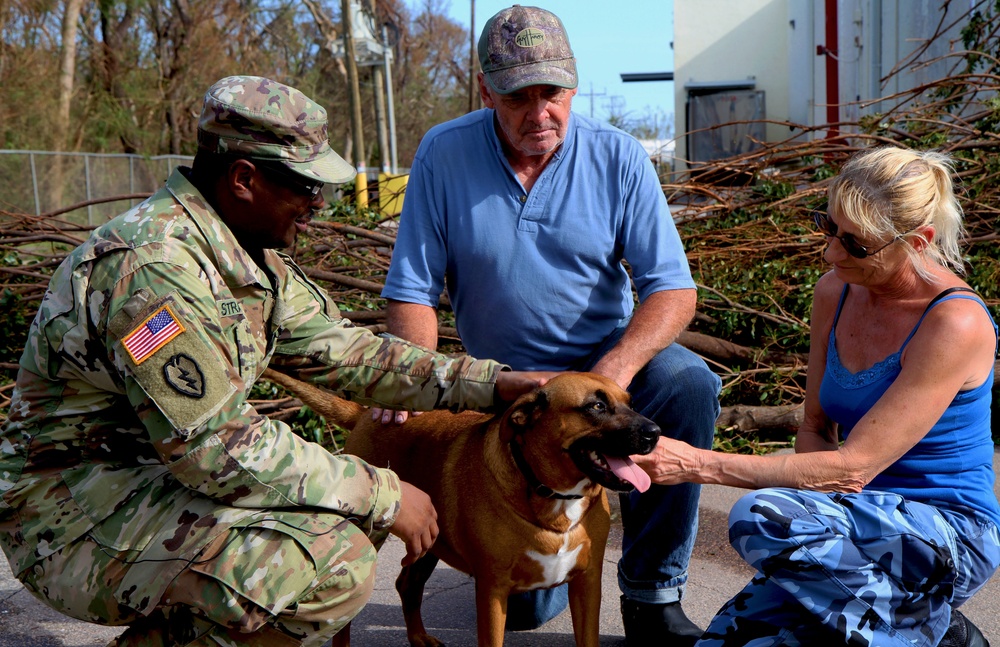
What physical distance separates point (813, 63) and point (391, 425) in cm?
1843

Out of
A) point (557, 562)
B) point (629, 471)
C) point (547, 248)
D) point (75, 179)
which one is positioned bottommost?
point (557, 562)

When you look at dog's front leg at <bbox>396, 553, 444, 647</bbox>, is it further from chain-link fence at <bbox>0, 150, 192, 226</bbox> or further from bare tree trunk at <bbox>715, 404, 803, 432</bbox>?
chain-link fence at <bbox>0, 150, 192, 226</bbox>

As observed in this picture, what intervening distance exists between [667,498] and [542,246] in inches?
40.7

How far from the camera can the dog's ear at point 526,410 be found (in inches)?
120

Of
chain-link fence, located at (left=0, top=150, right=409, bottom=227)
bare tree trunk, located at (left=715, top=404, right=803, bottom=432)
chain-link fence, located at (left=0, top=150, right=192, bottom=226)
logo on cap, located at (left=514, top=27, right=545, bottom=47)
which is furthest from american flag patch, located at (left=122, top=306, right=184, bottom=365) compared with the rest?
chain-link fence, located at (left=0, top=150, right=192, bottom=226)

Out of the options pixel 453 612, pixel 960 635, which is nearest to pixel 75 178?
pixel 453 612

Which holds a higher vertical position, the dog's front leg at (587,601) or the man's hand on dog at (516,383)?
the man's hand on dog at (516,383)

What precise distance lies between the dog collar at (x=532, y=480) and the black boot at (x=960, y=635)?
114 centimetres

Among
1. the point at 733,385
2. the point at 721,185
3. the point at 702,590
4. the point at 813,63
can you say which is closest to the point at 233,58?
the point at 813,63

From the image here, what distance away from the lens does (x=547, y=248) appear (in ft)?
12.1

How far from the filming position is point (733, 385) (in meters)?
6.02

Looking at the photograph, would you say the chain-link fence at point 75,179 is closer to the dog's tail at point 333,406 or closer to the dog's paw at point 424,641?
the dog's tail at point 333,406

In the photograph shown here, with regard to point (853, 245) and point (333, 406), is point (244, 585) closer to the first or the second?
point (333, 406)

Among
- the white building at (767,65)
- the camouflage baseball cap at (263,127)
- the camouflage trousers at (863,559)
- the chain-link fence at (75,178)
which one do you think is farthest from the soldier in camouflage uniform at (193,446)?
the chain-link fence at (75,178)
